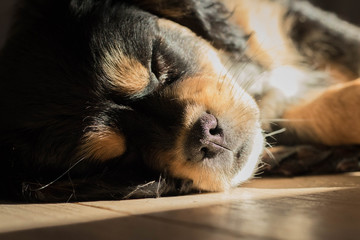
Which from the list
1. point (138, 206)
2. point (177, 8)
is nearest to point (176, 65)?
point (177, 8)

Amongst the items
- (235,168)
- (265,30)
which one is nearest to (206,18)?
(265,30)

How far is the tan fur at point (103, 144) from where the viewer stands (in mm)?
1595

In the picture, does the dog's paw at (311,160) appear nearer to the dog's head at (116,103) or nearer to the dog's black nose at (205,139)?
the dog's head at (116,103)

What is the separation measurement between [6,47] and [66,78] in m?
0.40

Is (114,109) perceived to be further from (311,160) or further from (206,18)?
(311,160)

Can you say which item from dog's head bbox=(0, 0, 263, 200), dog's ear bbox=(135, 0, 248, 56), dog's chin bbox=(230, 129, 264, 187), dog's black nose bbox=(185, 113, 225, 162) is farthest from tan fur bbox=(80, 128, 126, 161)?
dog's ear bbox=(135, 0, 248, 56)

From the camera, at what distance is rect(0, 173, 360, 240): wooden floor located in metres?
0.98

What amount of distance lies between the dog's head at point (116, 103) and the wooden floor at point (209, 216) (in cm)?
16

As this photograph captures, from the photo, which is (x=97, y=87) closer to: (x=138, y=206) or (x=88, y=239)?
(x=138, y=206)

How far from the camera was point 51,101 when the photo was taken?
5.35 feet

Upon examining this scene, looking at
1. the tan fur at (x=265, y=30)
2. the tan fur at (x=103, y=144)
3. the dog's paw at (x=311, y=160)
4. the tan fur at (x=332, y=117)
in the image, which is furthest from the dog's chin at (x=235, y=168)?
the tan fur at (x=265, y=30)

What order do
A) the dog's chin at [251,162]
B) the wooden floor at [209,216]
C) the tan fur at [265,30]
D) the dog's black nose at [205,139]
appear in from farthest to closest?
the tan fur at [265,30], the dog's chin at [251,162], the dog's black nose at [205,139], the wooden floor at [209,216]

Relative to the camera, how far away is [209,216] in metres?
1.17

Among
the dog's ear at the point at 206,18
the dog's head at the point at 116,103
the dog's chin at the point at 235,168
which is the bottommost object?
the dog's chin at the point at 235,168
